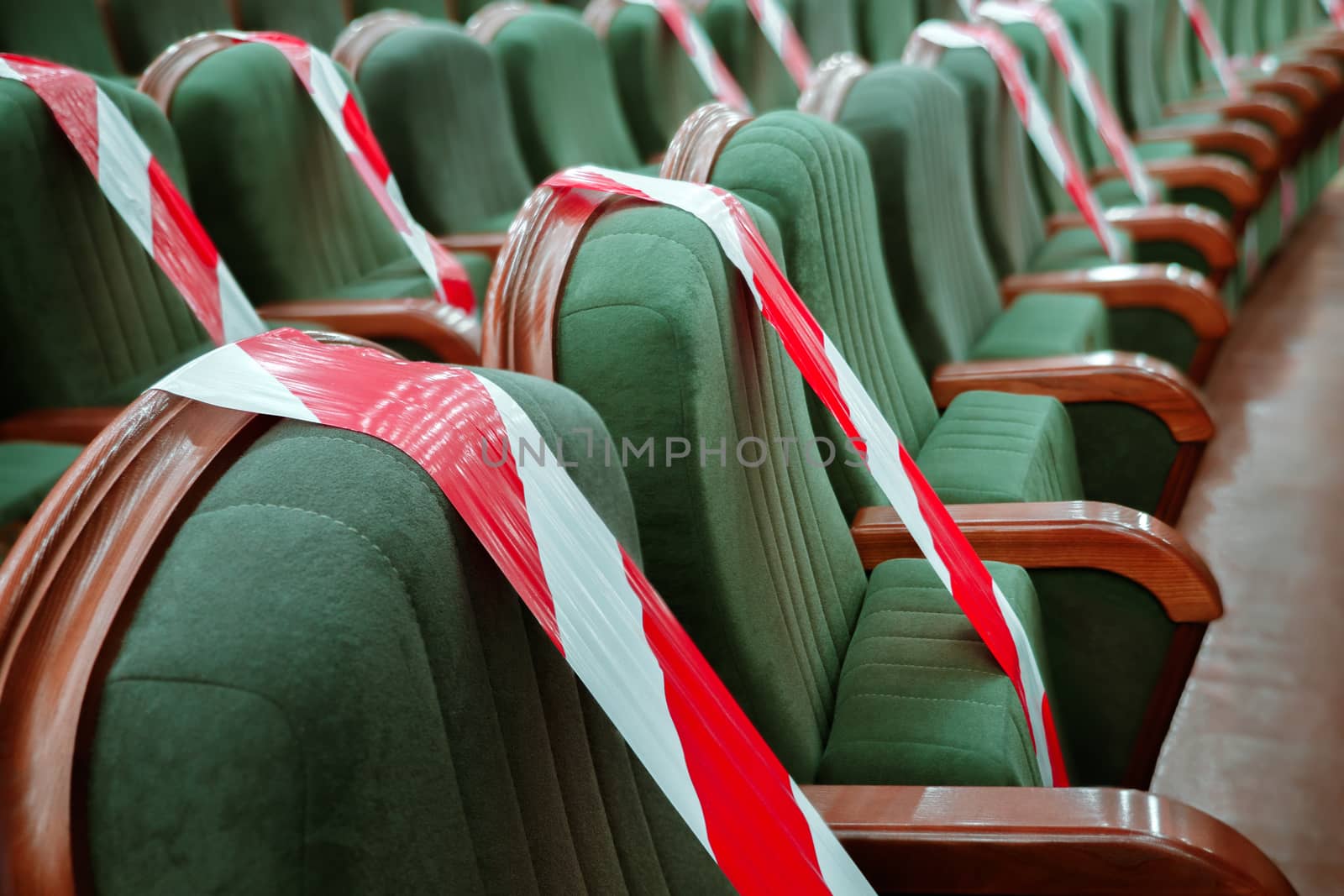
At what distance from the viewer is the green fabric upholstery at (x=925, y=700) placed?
0.52m

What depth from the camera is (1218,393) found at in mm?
1746

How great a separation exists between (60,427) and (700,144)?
0.48 m

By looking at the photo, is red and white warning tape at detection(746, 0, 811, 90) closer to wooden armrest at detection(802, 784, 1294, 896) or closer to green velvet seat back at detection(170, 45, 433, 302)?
green velvet seat back at detection(170, 45, 433, 302)

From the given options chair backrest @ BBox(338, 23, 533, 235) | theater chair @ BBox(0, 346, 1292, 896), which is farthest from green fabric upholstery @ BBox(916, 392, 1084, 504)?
chair backrest @ BBox(338, 23, 533, 235)

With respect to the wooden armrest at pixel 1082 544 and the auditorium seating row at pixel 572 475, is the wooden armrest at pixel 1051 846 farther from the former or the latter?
the wooden armrest at pixel 1082 544

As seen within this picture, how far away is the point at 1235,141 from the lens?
1885mm

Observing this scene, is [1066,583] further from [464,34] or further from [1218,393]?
[1218,393]

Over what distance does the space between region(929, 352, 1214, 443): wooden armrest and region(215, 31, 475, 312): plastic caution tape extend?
43cm

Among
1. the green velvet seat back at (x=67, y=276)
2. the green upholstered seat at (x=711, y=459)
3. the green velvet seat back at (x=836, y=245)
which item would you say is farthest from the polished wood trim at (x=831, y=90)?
the green velvet seat back at (x=67, y=276)

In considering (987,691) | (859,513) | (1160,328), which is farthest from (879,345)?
(1160,328)

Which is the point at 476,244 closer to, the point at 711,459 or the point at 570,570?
the point at 711,459

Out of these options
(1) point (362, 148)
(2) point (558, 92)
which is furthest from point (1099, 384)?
(2) point (558, 92)

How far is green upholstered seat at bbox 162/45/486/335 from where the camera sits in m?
1.01

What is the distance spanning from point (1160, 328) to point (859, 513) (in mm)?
616
